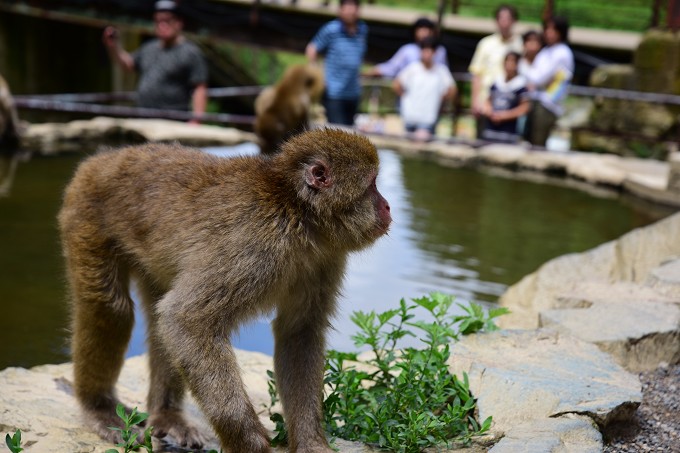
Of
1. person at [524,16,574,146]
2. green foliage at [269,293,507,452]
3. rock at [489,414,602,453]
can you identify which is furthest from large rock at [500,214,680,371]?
person at [524,16,574,146]

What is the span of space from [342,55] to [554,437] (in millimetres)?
6802

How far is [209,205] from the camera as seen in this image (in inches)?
110

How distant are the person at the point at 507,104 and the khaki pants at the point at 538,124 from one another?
0.33ft

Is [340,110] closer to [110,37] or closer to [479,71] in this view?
[479,71]

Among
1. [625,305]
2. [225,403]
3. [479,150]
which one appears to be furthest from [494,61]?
[225,403]

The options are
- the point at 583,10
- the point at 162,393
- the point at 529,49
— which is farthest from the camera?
the point at 583,10

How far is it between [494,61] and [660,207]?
2.51m

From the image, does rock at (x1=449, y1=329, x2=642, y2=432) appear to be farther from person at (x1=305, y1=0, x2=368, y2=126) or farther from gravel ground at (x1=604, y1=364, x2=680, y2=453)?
person at (x1=305, y1=0, x2=368, y2=126)

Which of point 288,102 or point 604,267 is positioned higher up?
point 288,102

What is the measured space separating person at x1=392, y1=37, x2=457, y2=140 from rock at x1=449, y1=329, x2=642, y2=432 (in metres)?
5.75

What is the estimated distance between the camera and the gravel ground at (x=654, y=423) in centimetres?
282

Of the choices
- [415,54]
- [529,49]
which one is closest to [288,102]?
[415,54]

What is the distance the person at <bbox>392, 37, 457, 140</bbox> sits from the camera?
8.95 metres

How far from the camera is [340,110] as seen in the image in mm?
9258
